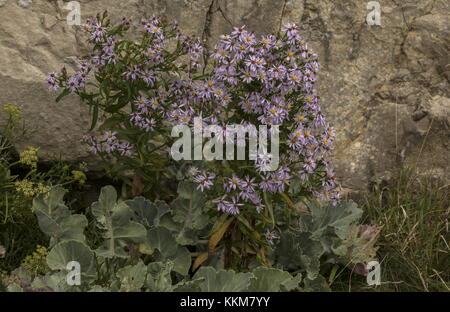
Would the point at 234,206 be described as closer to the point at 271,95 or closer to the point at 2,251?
the point at 271,95

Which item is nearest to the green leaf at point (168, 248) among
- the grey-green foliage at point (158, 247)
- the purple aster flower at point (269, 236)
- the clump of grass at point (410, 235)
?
the grey-green foliage at point (158, 247)

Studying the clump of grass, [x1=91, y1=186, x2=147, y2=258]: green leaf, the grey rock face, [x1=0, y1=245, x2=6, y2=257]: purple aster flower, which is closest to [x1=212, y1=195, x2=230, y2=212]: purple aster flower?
[x1=91, y1=186, x2=147, y2=258]: green leaf

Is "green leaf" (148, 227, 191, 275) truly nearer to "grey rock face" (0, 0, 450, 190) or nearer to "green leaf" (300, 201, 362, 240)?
"green leaf" (300, 201, 362, 240)

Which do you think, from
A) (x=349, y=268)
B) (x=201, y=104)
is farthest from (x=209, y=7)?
(x=349, y=268)

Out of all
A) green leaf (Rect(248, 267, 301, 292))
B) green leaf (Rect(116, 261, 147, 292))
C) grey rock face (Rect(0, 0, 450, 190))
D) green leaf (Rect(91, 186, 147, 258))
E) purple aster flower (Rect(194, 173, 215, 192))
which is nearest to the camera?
green leaf (Rect(116, 261, 147, 292))

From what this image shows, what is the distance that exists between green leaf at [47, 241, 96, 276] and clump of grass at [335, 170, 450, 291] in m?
1.48

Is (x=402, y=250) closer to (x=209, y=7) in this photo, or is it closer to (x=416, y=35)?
(x=416, y=35)

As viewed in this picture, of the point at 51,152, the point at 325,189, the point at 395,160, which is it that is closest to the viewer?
the point at 325,189

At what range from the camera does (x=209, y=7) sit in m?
4.51

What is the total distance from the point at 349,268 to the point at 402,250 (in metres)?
0.33

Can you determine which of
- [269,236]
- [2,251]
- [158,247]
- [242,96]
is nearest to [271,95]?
[242,96]

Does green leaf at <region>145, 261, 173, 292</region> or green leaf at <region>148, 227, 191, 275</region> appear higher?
green leaf at <region>148, 227, 191, 275</region>

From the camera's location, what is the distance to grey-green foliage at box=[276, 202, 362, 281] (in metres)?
3.80
